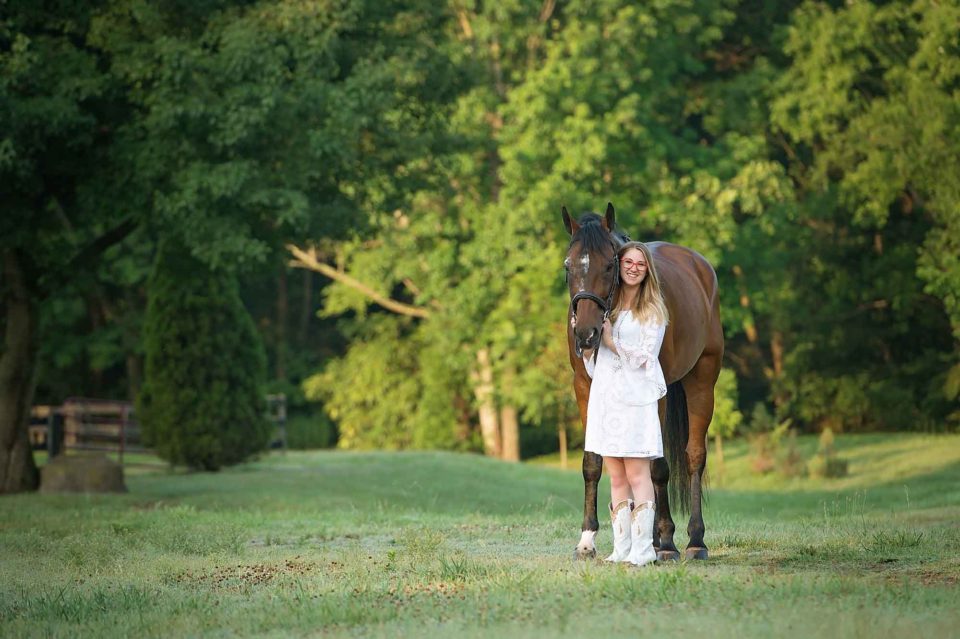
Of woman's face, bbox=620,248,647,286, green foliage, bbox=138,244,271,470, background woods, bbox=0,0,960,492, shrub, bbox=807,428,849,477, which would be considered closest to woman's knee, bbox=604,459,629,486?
woman's face, bbox=620,248,647,286

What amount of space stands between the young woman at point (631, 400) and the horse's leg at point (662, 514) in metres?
0.37

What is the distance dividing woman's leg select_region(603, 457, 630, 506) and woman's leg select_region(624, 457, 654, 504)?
0.06m

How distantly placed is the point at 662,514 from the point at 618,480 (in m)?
0.84

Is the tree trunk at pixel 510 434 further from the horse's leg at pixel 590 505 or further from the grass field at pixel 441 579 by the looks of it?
the horse's leg at pixel 590 505

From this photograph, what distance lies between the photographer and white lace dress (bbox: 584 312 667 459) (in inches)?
324

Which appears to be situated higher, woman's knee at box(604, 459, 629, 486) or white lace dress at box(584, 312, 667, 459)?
white lace dress at box(584, 312, 667, 459)

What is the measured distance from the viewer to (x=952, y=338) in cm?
3541

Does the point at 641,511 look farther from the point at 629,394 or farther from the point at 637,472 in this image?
the point at 629,394

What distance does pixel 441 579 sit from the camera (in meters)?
8.11

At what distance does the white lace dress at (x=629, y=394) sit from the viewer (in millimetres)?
8234

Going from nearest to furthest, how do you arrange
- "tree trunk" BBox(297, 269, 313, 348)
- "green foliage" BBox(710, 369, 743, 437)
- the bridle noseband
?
1. the bridle noseband
2. "green foliage" BBox(710, 369, 743, 437)
3. "tree trunk" BBox(297, 269, 313, 348)

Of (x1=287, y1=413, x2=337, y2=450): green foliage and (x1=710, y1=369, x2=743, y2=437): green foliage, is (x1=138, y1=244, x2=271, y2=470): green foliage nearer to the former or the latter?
(x1=710, y1=369, x2=743, y2=437): green foliage

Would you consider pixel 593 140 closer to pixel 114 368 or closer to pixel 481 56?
pixel 481 56

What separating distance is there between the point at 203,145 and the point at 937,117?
17516 millimetres
